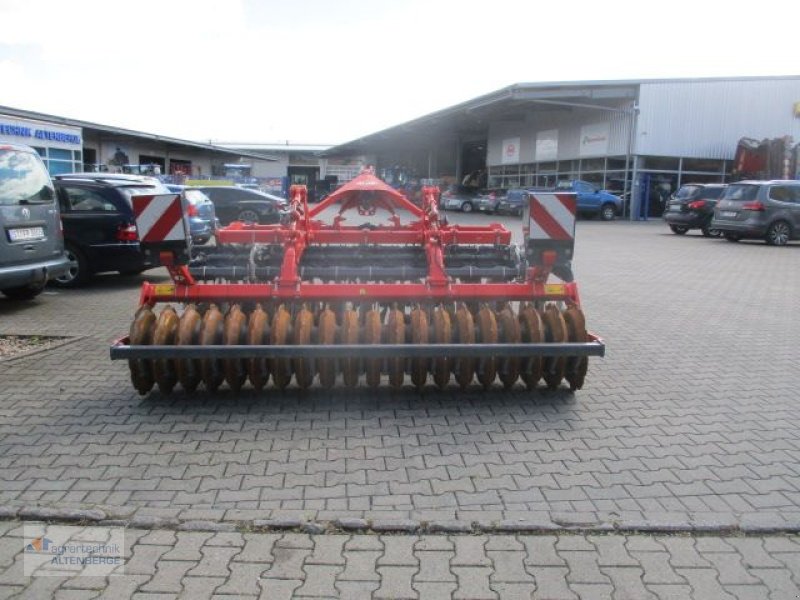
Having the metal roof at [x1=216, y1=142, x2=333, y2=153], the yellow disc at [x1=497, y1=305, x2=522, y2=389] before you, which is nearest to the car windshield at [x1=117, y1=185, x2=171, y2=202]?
the yellow disc at [x1=497, y1=305, x2=522, y2=389]

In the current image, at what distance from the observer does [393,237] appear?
294 inches

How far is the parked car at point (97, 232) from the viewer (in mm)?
10492

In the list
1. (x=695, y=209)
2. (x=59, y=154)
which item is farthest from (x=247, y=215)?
(x=695, y=209)

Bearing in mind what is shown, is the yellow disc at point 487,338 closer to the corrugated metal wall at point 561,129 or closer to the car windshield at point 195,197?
the car windshield at point 195,197

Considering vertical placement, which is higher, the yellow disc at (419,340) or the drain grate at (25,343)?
the yellow disc at (419,340)

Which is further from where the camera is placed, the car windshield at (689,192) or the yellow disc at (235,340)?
the car windshield at (689,192)

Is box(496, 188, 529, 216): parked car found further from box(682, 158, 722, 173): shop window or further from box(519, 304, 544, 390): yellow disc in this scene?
box(519, 304, 544, 390): yellow disc

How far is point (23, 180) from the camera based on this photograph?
8344mm

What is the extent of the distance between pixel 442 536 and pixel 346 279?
3.13 metres

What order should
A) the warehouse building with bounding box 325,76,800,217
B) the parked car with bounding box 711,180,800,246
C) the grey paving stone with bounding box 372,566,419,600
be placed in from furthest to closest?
the warehouse building with bounding box 325,76,800,217 < the parked car with bounding box 711,180,800,246 < the grey paving stone with bounding box 372,566,419,600

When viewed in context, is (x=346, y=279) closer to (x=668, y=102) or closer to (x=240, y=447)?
(x=240, y=447)

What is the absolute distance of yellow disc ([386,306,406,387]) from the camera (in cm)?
488

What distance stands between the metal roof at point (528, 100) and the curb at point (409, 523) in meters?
Result: 29.2

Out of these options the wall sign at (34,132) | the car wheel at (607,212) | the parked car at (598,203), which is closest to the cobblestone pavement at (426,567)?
the wall sign at (34,132)
